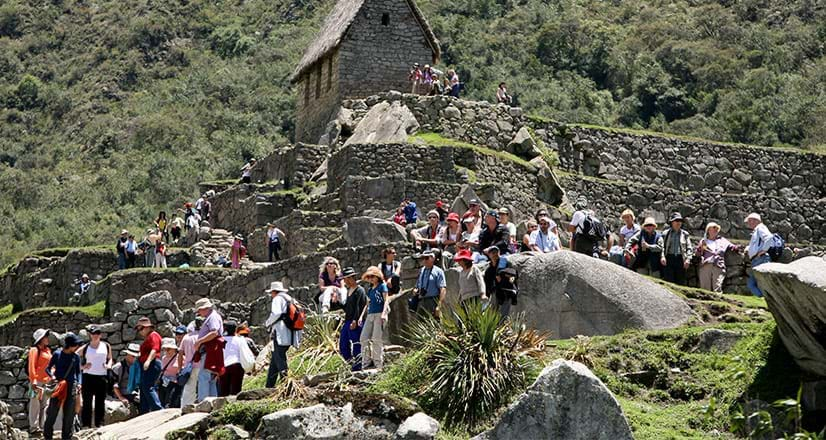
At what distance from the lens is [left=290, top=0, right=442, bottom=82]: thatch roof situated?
44188 millimetres

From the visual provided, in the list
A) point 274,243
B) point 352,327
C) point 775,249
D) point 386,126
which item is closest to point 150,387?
point 352,327

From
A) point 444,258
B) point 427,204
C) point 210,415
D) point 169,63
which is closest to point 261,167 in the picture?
point 427,204

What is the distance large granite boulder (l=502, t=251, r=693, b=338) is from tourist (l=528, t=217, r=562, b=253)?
2.88 meters

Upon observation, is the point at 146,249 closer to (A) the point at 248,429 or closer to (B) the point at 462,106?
(B) the point at 462,106

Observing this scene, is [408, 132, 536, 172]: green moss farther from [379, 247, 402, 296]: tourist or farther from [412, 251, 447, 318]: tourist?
[412, 251, 447, 318]: tourist

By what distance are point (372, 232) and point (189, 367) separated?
10.7 meters

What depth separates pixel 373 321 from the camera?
20.4m

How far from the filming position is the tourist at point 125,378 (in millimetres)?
23109

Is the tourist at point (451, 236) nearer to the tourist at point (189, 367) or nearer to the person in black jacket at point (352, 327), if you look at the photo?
the person in black jacket at point (352, 327)

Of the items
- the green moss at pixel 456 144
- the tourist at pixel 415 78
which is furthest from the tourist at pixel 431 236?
the tourist at pixel 415 78

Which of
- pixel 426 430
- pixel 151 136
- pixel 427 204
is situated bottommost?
pixel 151 136

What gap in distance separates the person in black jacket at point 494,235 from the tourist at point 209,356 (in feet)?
12.6

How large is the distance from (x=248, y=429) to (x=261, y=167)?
85.5ft

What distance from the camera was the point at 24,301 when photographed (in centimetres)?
3856
